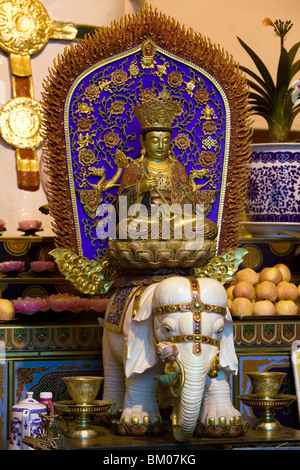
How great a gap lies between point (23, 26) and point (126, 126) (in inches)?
77.9

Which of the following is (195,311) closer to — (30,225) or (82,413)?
(82,413)

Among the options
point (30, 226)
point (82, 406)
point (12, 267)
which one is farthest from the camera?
point (30, 226)

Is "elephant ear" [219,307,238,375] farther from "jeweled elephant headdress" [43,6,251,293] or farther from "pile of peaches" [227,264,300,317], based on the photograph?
"pile of peaches" [227,264,300,317]

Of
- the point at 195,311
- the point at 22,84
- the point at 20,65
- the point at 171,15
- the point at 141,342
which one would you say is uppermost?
the point at 171,15

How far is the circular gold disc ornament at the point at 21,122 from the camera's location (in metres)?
6.79

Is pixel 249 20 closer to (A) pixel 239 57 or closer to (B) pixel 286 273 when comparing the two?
(A) pixel 239 57

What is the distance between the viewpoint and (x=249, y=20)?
7.60 metres

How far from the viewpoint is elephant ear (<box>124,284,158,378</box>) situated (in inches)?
173

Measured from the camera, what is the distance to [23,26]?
684cm

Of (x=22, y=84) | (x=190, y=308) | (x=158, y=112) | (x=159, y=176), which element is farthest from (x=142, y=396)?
(x=22, y=84)

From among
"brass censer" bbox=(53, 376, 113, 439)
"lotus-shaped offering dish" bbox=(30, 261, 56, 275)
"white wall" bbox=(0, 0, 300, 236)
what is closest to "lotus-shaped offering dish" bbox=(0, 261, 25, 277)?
"lotus-shaped offering dish" bbox=(30, 261, 56, 275)

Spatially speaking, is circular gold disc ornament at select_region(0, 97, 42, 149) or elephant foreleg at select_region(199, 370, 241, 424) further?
circular gold disc ornament at select_region(0, 97, 42, 149)

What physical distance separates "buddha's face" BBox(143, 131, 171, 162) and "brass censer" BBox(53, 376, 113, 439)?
109 cm

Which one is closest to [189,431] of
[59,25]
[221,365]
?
[221,365]
